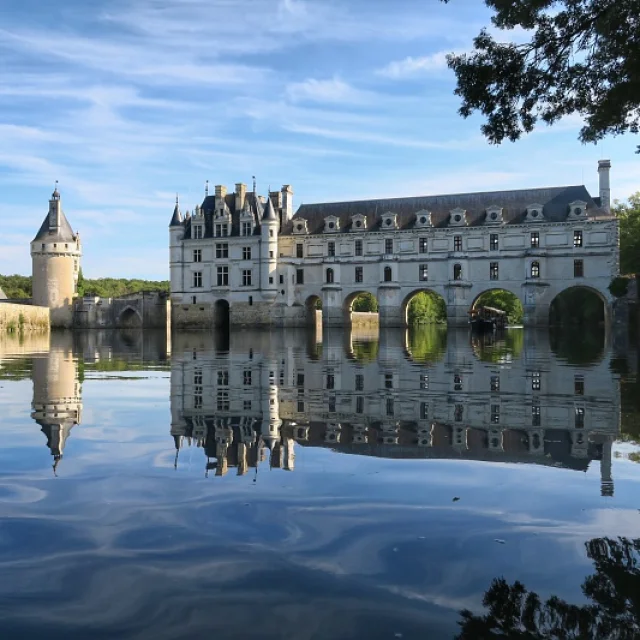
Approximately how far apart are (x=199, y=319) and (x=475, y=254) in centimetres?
2525

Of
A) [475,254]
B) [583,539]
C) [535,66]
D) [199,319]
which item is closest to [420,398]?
[535,66]

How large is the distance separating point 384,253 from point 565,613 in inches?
2233

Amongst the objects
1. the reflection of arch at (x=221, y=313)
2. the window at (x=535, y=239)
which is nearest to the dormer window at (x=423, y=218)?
the window at (x=535, y=239)

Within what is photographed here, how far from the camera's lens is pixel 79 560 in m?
4.11

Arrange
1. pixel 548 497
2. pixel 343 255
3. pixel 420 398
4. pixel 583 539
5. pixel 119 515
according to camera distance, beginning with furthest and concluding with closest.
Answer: pixel 343 255
pixel 420 398
pixel 548 497
pixel 119 515
pixel 583 539

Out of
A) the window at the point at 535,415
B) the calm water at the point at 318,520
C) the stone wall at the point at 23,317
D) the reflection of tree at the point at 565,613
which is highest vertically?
the stone wall at the point at 23,317

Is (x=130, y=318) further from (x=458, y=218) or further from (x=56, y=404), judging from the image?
(x=56, y=404)

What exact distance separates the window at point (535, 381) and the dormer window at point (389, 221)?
43.9m

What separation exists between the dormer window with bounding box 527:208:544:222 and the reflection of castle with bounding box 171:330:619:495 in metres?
39.4

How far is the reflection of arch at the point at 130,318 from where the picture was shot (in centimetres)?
6638

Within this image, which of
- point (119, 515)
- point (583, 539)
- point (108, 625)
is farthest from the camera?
point (119, 515)

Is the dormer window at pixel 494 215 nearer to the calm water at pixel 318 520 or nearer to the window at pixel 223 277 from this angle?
the window at pixel 223 277

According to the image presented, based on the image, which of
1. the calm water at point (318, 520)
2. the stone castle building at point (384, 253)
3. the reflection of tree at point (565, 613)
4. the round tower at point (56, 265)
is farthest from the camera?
the round tower at point (56, 265)

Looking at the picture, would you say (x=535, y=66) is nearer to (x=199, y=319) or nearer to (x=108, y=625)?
(x=108, y=625)
